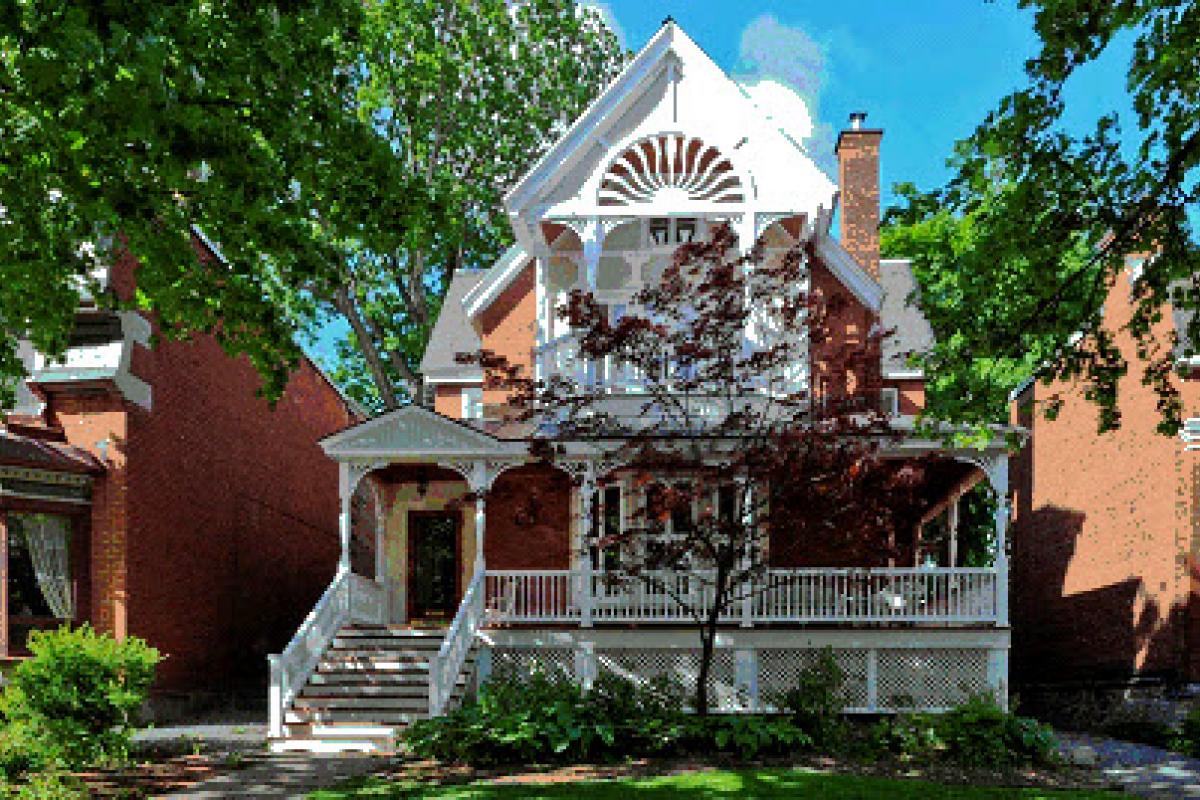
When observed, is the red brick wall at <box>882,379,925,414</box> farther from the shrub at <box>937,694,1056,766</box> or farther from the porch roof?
the shrub at <box>937,694,1056,766</box>

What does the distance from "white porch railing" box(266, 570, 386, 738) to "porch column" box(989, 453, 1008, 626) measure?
1040 cm

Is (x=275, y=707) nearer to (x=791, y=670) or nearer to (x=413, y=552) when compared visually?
(x=413, y=552)

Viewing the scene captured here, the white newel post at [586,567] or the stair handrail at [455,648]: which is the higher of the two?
the white newel post at [586,567]

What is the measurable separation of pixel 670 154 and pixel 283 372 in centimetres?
1011

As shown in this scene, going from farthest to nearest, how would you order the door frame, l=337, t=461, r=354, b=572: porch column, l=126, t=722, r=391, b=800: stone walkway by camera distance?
the door frame
l=337, t=461, r=354, b=572: porch column
l=126, t=722, r=391, b=800: stone walkway

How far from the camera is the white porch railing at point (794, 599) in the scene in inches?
631

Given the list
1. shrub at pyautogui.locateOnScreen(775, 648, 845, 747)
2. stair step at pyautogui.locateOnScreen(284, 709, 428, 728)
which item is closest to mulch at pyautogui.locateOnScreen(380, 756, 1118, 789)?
shrub at pyautogui.locateOnScreen(775, 648, 845, 747)

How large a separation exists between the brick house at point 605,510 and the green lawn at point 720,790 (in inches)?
129

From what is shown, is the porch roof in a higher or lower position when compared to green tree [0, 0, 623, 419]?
lower

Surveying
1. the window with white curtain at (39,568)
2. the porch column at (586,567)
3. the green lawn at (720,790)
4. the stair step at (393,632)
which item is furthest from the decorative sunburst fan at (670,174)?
the window with white curtain at (39,568)

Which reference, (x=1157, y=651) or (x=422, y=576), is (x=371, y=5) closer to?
(x=422, y=576)

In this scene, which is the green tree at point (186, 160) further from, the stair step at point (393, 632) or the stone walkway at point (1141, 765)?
the stone walkway at point (1141, 765)

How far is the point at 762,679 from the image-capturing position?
16.4m

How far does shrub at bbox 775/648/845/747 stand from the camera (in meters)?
13.9
